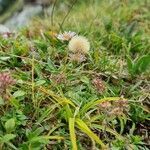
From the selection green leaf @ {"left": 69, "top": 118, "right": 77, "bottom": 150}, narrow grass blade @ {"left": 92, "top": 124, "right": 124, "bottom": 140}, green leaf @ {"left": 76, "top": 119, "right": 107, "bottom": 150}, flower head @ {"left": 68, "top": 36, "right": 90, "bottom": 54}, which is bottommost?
narrow grass blade @ {"left": 92, "top": 124, "right": 124, "bottom": 140}

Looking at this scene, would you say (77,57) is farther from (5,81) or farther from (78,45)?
(5,81)

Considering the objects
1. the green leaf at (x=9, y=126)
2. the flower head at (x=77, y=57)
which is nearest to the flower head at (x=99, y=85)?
the flower head at (x=77, y=57)

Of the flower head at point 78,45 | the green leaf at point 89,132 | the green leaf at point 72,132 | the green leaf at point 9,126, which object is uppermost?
the green leaf at point 9,126

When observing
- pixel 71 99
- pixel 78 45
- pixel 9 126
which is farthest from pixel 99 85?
pixel 9 126

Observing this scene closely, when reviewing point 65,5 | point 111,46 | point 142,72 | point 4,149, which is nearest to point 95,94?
point 142,72

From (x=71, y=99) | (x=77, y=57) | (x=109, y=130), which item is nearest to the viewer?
(x=109, y=130)

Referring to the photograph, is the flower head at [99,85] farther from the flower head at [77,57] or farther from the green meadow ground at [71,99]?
the flower head at [77,57]

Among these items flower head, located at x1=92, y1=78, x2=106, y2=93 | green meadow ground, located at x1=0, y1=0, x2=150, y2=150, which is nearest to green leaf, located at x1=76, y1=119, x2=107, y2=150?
green meadow ground, located at x1=0, y1=0, x2=150, y2=150

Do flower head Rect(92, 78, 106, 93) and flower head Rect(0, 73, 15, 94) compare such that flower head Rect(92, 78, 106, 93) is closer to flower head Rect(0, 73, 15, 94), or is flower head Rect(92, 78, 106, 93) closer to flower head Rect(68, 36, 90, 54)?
flower head Rect(68, 36, 90, 54)

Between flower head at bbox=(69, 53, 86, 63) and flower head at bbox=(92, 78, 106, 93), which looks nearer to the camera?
flower head at bbox=(92, 78, 106, 93)
